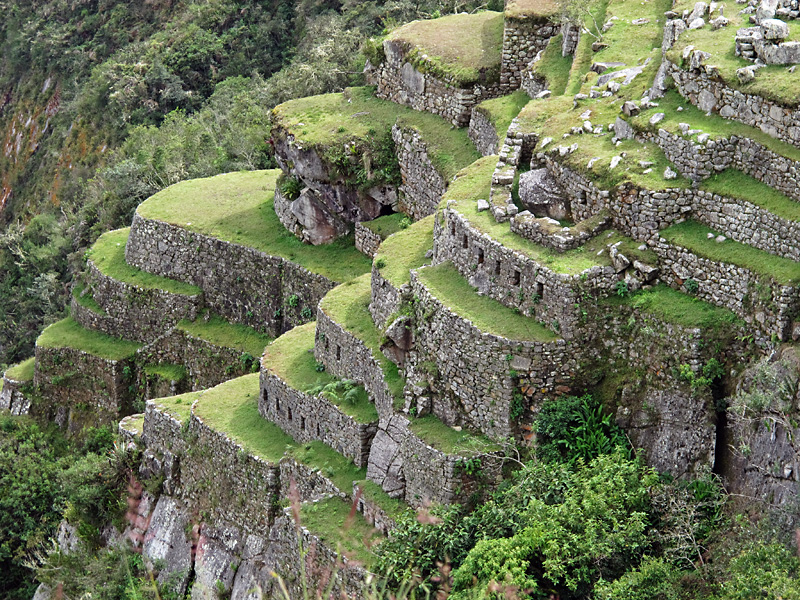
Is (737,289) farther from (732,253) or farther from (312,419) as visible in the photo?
(312,419)

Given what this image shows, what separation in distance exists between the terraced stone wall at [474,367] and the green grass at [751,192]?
452 centimetres

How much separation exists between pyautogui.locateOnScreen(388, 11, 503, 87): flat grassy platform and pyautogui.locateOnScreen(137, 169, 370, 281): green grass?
20.9ft

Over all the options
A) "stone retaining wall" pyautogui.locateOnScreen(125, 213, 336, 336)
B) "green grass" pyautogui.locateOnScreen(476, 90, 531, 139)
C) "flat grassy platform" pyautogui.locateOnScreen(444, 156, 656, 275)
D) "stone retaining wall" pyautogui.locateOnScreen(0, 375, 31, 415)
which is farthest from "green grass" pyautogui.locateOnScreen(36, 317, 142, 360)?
"flat grassy platform" pyautogui.locateOnScreen(444, 156, 656, 275)

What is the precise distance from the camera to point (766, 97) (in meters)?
29.5

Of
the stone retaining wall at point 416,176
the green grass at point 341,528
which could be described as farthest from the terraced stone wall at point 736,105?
the green grass at point 341,528

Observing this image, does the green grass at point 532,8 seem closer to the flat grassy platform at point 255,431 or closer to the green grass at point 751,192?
the flat grassy platform at point 255,431

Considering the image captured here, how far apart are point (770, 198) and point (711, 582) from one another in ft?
25.7

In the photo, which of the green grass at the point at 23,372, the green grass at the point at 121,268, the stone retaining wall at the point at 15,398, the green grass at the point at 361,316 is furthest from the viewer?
the green grass at the point at 23,372

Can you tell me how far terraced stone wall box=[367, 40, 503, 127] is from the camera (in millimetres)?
44125

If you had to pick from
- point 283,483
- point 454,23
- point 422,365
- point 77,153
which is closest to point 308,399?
point 283,483

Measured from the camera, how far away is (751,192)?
96.4ft

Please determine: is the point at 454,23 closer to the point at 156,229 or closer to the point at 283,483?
the point at 156,229

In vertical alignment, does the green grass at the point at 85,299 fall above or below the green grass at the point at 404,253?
below

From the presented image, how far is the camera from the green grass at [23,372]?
171 feet
